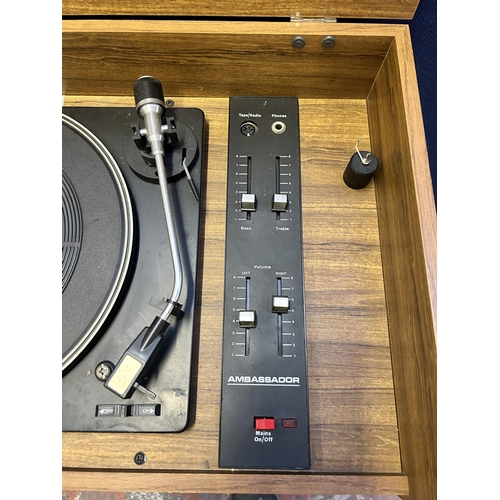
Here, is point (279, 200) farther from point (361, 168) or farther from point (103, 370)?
point (103, 370)

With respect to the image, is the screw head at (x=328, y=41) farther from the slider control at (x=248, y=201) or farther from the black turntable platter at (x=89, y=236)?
the black turntable platter at (x=89, y=236)

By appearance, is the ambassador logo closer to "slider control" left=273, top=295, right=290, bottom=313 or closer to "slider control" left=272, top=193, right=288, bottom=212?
"slider control" left=273, top=295, right=290, bottom=313

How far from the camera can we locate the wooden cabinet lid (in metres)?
0.75

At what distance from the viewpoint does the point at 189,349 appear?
0.69 meters

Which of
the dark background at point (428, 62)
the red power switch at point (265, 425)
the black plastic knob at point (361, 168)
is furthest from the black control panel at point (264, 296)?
the dark background at point (428, 62)

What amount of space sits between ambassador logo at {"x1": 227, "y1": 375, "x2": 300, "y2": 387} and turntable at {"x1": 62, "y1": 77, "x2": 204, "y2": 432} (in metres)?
0.08

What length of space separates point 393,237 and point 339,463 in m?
0.38

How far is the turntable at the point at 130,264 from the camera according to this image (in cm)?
65

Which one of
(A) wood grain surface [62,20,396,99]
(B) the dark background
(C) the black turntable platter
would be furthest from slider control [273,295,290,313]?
(B) the dark background

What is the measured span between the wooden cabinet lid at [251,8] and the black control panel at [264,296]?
17cm

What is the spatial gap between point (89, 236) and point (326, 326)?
1.48ft

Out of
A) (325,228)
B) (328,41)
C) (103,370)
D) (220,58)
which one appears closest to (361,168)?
(325,228)

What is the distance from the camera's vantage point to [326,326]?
0.73 m
